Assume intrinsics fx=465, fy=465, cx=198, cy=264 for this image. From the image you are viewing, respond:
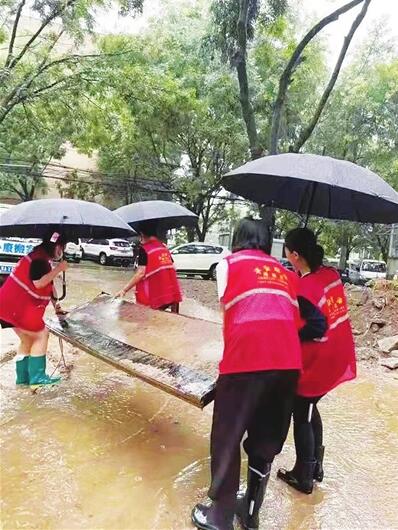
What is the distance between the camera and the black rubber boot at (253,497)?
7.83 ft

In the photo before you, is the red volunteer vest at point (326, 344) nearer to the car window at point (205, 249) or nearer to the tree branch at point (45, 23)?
the tree branch at point (45, 23)

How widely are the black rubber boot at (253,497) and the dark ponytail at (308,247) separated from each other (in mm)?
1120

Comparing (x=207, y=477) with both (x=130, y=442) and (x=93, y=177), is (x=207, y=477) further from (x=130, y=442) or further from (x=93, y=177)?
(x=93, y=177)

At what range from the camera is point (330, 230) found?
79.9 ft

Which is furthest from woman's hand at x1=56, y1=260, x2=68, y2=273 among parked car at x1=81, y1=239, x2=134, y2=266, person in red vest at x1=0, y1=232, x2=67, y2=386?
parked car at x1=81, y1=239, x2=134, y2=266

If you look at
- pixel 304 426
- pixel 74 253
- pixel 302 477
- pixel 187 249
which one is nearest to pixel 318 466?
pixel 302 477

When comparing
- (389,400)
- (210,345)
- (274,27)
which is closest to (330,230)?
(274,27)

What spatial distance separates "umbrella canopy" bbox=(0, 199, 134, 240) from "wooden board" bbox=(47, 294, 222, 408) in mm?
834

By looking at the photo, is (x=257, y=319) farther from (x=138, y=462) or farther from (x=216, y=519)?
(x=138, y=462)

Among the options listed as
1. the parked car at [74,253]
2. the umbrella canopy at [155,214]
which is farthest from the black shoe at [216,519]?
the parked car at [74,253]

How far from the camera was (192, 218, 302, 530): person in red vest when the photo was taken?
7.11 ft

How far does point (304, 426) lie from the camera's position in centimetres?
274

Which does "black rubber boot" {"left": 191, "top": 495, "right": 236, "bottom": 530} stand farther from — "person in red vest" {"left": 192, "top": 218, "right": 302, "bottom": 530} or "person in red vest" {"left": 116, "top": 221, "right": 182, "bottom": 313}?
"person in red vest" {"left": 116, "top": 221, "right": 182, "bottom": 313}

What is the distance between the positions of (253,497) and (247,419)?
0.52 metres
